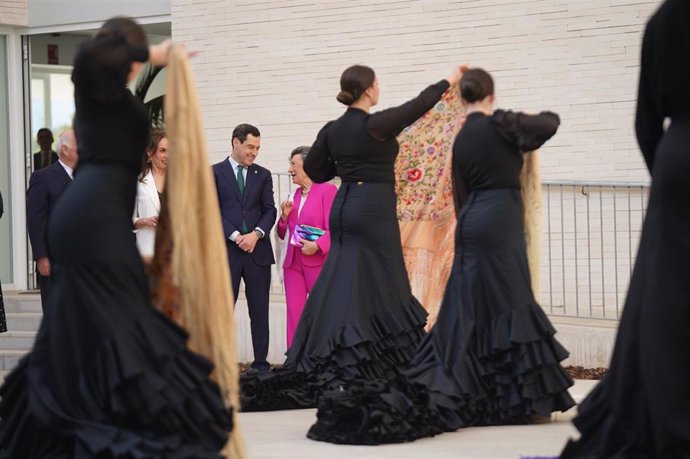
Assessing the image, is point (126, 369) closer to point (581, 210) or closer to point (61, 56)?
point (581, 210)

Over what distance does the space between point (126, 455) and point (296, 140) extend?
30.1 ft

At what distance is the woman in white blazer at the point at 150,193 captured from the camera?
936cm

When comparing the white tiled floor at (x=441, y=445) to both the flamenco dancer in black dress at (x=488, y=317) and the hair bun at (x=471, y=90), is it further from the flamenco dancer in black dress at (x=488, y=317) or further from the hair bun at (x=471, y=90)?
the hair bun at (x=471, y=90)

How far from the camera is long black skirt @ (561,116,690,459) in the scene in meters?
4.80

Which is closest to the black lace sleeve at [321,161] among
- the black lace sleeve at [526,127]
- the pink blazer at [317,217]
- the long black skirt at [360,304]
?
the long black skirt at [360,304]

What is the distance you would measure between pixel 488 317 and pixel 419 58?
6.08 meters

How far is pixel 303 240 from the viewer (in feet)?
35.1

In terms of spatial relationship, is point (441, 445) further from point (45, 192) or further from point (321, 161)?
point (45, 192)

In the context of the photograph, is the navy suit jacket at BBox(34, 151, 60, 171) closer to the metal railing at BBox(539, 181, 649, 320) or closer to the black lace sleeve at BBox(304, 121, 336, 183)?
the metal railing at BBox(539, 181, 649, 320)

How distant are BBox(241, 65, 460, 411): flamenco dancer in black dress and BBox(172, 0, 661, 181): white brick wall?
4.44 meters

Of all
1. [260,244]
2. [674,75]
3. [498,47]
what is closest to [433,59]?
[498,47]

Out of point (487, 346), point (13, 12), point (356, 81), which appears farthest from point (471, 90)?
point (13, 12)

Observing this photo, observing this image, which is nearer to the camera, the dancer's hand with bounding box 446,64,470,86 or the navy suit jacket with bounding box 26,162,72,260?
the dancer's hand with bounding box 446,64,470,86

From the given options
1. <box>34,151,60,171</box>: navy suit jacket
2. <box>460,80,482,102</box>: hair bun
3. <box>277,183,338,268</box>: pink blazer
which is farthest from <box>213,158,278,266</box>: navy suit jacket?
<box>34,151,60,171</box>: navy suit jacket
